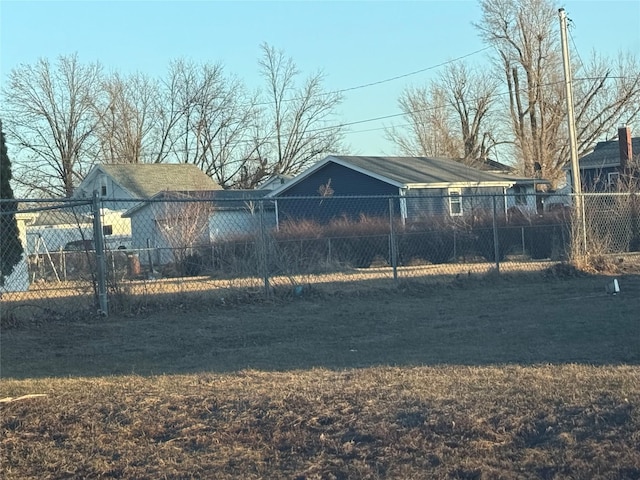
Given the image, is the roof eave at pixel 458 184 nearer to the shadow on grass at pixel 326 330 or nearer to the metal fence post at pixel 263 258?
the shadow on grass at pixel 326 330

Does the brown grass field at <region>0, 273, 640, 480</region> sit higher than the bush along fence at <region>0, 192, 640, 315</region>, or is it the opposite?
the bush along fence at <region>0, 192, 640, 315</region>

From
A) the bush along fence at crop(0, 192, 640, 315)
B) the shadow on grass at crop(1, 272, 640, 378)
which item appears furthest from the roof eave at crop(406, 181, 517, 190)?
the shadow on grass at crop(1, 272, 640, 378)

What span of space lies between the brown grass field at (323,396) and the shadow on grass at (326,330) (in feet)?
0.12

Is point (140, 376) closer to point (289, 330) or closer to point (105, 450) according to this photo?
point (105, 450)

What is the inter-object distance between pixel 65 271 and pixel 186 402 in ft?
28.1

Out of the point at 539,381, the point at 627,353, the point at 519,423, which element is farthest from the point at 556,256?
the point at 519,423

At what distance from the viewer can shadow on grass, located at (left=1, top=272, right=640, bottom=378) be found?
709cm

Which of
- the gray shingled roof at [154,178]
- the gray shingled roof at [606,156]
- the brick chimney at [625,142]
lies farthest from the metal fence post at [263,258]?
the gray shingled roof at [154,178]

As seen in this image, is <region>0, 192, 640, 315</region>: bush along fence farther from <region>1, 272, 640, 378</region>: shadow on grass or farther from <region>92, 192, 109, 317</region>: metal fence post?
<region>1, 272, 640, 378</region>: shadow on grass

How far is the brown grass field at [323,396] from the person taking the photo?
424 centimetres

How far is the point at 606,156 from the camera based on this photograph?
38.3m

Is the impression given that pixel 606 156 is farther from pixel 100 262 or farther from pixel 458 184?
pixel 100 262

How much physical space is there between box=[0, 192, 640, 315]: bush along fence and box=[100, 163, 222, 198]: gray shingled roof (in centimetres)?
1309

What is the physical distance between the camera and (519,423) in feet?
15.3
